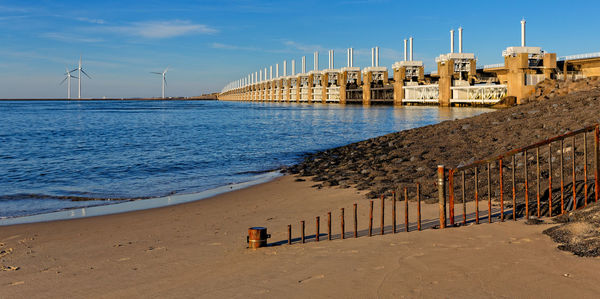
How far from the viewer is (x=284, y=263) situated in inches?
254

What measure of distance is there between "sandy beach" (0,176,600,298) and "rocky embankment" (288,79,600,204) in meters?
3.78

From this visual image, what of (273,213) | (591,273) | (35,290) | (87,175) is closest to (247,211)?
(273,213)

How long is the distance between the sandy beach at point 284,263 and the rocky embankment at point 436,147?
3780 mm

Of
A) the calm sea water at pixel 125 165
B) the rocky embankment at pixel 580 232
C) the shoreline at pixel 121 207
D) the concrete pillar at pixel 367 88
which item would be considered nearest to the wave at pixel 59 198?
the calm sea water at pixel 125 165

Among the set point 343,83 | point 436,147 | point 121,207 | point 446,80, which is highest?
Answer: point 343,83

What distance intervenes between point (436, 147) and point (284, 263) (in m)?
13.0

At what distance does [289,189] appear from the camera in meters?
14.2

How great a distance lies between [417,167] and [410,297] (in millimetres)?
10228

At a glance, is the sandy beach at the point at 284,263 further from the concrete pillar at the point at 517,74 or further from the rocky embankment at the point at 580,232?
the concrete pillar at the point at 517,74

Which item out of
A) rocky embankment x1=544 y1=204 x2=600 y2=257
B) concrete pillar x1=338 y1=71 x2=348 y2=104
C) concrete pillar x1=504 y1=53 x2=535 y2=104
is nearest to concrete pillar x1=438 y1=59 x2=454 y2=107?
concrete pillar x1=504 y1=53 x2=535 y2=104

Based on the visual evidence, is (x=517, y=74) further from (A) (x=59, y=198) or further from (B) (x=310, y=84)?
(B) (x=310, y=84)

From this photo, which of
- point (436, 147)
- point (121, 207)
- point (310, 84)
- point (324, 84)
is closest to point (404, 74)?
point (324, 84)

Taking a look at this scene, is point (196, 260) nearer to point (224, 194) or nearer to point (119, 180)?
point (224, 194)

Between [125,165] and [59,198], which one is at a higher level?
[125,165]
